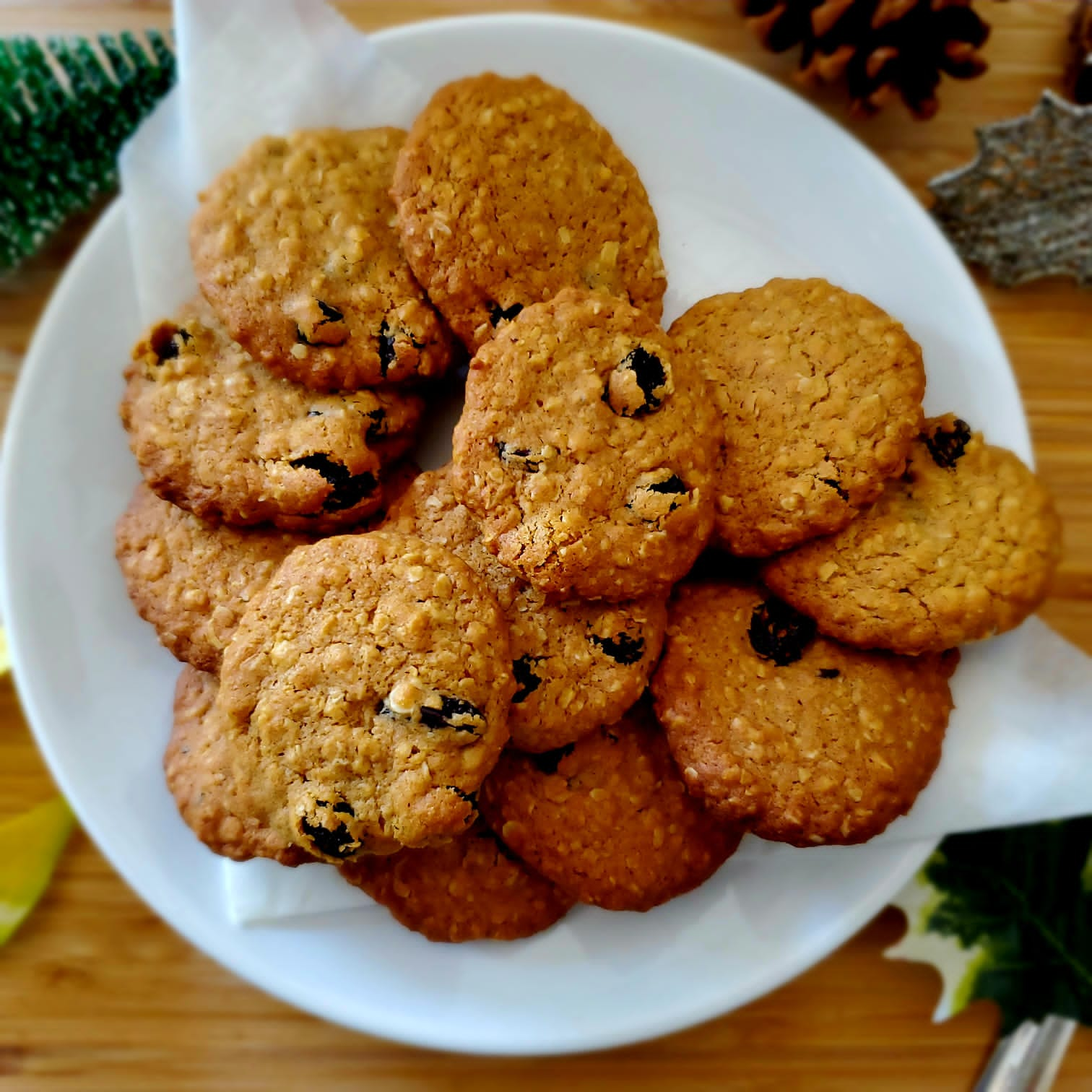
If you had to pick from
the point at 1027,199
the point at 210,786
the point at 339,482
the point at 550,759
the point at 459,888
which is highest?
the point at 339,482

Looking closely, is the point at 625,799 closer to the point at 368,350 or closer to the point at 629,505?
the point at 629,505

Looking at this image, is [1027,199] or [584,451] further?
[1027,199]

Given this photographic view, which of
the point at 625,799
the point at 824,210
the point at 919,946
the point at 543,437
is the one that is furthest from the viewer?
the point at 919,946

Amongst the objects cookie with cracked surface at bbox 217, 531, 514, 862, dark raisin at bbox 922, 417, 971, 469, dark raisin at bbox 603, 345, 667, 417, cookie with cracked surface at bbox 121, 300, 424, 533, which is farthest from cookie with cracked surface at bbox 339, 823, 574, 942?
dark raisin at bbox 922, 417, 971, 469

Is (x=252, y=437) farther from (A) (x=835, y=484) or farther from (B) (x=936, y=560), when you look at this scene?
(B) (x=936, y=560)

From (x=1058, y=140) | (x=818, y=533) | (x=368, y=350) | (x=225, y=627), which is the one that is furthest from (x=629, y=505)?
(x=1058, y=140)

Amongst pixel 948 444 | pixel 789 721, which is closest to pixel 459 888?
pixel 789 721

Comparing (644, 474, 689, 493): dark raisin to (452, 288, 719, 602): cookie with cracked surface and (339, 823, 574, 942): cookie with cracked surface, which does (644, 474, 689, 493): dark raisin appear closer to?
(452, 288, 719, 602): cookie with cracked surface
